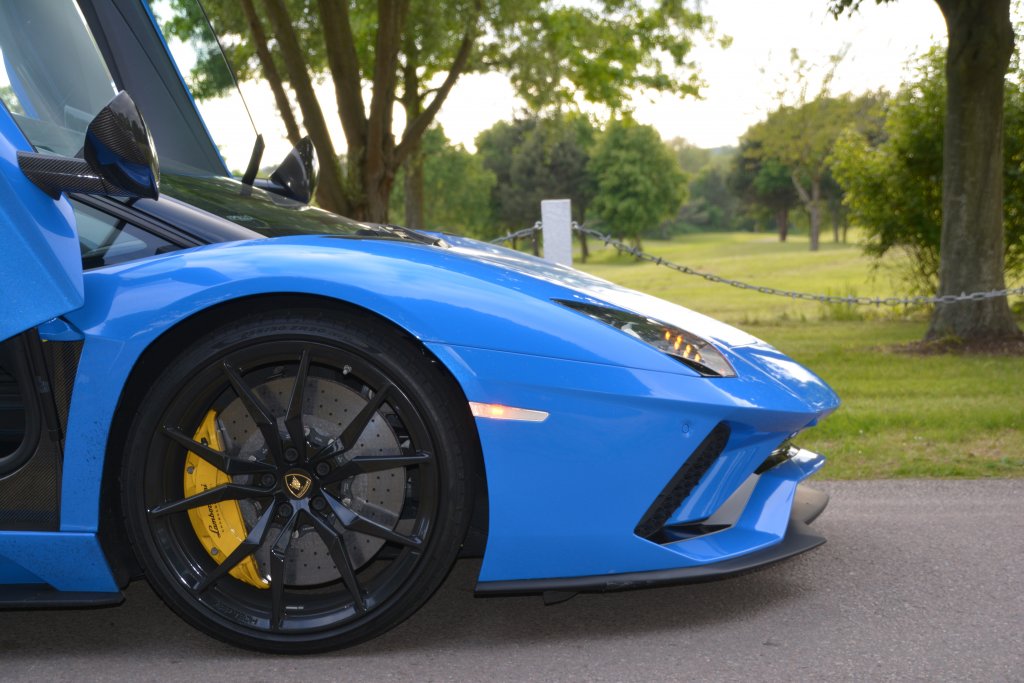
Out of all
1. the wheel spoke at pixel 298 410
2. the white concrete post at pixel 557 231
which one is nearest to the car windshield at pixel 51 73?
the wheel spoke at pixel 298 410

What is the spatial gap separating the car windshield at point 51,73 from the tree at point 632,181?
71219 millimetres

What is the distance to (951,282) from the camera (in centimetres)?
988

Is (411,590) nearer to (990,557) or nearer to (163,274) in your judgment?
(163,274)

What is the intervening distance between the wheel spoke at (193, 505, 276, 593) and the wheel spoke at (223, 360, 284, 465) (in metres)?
0.16

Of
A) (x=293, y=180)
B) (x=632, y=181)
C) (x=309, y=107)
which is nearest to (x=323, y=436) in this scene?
(x=293, y=180)

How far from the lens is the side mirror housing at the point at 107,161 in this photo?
7.85 ft

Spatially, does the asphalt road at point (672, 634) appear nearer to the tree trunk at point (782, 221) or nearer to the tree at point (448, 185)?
the tree at point (448, 185)

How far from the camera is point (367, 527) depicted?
259cm

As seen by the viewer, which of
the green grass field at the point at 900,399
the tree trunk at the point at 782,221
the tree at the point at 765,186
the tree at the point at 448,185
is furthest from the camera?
the tree trunk at the point at 782,221

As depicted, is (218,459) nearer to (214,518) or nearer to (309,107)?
(214,518)

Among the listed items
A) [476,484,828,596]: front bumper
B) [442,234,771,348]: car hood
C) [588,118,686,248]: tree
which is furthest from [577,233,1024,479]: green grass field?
[588,118,686,248]: tree

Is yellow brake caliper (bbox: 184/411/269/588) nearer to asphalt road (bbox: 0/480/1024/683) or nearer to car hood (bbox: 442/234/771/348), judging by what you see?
asphalt road (bbox: 0/480/1024/683)

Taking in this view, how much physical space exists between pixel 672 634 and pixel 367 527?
0.84m

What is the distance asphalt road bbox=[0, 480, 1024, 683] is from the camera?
254 centimetres
